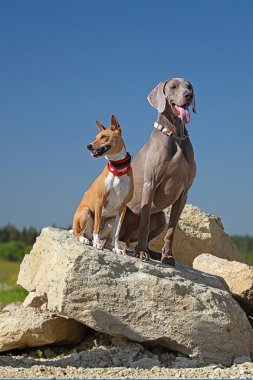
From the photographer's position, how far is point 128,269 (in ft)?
24.6

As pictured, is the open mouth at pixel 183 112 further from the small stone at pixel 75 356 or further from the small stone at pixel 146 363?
the small stone at pixel 75 356

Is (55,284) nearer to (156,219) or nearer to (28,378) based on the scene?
(28,378)

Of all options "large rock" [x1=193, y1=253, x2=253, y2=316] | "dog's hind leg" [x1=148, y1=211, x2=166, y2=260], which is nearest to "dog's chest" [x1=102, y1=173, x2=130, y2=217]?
"dog's hind leg" [x1=148, y1=211, x2=166, y2=260]

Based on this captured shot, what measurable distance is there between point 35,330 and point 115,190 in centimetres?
211

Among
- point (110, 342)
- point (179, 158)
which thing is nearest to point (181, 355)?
point (110, 342)

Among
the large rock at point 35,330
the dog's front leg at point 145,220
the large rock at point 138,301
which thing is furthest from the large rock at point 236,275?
the large rock at point 35,330

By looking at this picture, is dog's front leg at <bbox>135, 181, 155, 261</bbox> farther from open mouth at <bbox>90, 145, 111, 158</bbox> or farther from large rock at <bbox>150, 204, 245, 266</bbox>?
large rock at <bbox>150, 204, 245, 266</bbox>

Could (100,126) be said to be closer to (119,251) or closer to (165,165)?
(165,165)

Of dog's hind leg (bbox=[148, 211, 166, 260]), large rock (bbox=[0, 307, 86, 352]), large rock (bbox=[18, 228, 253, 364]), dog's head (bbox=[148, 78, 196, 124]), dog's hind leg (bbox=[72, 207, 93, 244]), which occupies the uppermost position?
dog's head (bbox=[148, 78, 196, 124])

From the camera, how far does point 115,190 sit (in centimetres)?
728

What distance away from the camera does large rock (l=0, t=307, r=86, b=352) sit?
7867mm

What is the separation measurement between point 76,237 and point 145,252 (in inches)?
34.9

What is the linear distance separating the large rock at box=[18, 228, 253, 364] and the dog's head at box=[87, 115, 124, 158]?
1.17 m

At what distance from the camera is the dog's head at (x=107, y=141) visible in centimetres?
701
